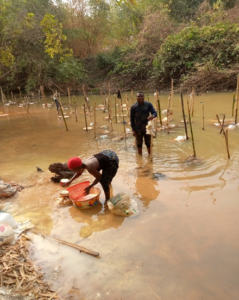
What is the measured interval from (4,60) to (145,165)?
662 centimetres

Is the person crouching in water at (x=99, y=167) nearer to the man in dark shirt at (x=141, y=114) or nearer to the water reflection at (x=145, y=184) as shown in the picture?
the water reflection at (x=145, y=184)

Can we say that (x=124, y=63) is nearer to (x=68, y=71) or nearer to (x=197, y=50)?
(x=68, y=71)

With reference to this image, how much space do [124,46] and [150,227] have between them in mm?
18606

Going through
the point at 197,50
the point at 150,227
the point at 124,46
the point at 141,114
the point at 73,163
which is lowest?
the point at 150,227

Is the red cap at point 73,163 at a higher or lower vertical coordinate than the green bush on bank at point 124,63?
lower

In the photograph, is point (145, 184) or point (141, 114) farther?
point (141, 114)

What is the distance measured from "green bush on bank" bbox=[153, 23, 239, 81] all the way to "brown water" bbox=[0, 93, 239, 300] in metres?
8.81

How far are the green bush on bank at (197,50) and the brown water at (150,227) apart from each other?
881 cm

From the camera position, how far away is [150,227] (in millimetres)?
3023

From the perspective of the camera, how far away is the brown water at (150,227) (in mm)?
2246

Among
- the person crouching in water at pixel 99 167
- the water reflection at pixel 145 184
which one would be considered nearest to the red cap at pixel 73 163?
the person crouching in water at pixel 99 167

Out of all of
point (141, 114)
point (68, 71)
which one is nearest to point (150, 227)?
point (141, 114)

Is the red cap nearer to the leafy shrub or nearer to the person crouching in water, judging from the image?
the person crouching in water

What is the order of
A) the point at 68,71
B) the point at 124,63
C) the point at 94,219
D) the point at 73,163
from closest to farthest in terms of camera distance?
the point at 73,163 → the point at 94,219 → the point at 68,71 → the point at 124,63
